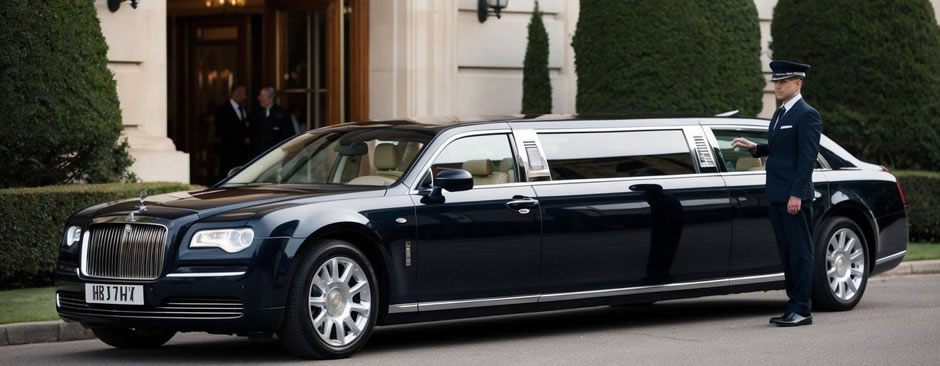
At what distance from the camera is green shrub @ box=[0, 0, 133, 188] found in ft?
44.0

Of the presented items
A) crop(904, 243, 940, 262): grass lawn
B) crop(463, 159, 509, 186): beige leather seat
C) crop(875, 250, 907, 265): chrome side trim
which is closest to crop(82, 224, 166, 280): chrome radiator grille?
crop(463, 159, 509, 186): beige leather seat

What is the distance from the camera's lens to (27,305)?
38.0ft

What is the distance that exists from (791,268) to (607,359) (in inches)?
85.4

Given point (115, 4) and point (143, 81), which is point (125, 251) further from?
point (143, 81)

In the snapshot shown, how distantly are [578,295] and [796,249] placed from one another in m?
1.59

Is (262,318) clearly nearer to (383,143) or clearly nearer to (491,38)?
(383,143)

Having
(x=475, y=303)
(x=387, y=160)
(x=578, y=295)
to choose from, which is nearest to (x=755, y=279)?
(x=578, y=295)

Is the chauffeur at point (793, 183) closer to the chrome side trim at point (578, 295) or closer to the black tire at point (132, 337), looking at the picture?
the chrome side trim at point (578, 295)

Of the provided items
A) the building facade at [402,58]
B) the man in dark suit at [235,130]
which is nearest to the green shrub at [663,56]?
the building facade at [402,58]

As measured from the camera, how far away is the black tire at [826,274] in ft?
37.6

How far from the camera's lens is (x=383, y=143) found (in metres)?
9.89

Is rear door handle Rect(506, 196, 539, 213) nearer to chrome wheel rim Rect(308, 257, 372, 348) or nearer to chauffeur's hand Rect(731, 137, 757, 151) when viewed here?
chrome wheel rim Rect(308, 257, 372, 348)

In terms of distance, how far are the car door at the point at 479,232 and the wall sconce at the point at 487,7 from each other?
9329mm

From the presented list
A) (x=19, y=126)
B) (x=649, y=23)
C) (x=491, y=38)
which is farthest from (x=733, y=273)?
(x=491, y=38)
